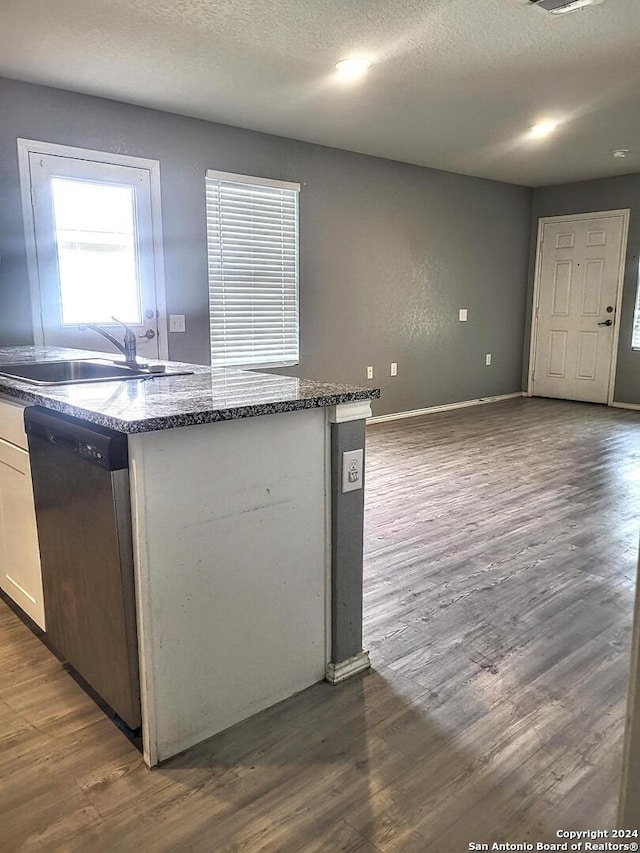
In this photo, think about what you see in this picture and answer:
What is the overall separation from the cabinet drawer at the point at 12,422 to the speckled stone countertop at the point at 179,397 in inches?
1.8

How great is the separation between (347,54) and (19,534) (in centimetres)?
294

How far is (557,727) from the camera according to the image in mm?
1763

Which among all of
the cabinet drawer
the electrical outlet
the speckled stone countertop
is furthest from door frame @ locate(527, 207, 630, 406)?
the cabinet drawer

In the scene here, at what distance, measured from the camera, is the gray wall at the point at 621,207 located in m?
6.79

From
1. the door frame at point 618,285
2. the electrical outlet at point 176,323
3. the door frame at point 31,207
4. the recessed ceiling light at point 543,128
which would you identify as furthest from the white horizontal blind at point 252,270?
the door frame at point 618,285

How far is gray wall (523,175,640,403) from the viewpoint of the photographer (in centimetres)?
679

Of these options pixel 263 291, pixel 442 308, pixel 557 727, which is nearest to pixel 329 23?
pixel 263 291

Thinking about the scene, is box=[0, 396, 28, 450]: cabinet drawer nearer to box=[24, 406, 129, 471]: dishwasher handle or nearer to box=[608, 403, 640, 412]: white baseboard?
box=[24, 406, 129, 471]: dishwasher handle

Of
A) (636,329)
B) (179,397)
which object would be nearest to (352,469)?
(179,397)

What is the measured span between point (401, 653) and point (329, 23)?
2.89 metres

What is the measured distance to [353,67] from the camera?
352cm

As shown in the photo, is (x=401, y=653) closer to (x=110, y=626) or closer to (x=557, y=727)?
(x=557, y=727)

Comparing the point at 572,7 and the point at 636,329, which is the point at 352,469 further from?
the point at 636,329

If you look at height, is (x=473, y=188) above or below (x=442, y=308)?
above
